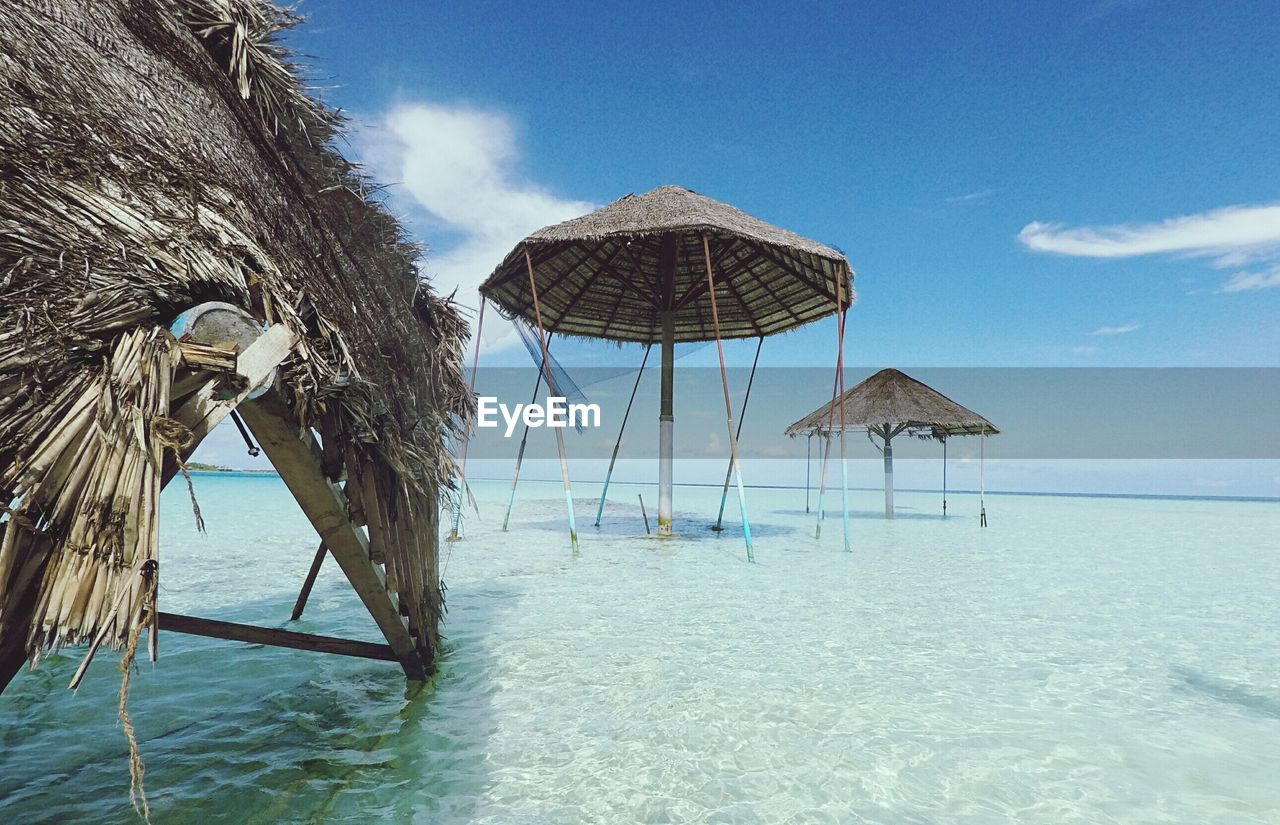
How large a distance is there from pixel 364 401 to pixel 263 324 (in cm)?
45

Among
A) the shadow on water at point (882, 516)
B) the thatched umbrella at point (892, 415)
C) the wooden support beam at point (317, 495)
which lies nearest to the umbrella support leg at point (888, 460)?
the thatched umbrella at point (892, 415)

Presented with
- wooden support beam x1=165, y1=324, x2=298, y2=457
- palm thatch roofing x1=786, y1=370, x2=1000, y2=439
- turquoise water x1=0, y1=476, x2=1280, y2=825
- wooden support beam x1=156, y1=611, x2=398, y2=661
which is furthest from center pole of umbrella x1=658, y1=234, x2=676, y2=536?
wooden support beam x1=165, y1=324, x2=298, y2=457

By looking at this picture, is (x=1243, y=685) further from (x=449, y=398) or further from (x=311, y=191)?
(x=311, y=191)

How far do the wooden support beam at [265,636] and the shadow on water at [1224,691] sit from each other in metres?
5.24

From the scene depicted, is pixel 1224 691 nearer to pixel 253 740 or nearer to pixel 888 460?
pixel 253 740

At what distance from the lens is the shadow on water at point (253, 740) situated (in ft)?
7.91

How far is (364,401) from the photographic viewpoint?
230cm

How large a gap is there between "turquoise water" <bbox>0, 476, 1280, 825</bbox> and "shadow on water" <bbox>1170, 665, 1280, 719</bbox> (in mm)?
27

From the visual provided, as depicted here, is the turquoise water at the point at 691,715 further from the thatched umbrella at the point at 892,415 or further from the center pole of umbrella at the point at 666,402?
the thatched umbrella at the point at 892,415

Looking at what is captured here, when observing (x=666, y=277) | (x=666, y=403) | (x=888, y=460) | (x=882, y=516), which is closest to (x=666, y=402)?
(x=666, y=403)

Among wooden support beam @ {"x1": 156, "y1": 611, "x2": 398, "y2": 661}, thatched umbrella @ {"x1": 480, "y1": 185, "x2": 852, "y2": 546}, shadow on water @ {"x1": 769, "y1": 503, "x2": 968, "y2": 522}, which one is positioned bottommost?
shadow on water @ {"x1": 769, "y1": 503, "x2": 968, "y2": 522}

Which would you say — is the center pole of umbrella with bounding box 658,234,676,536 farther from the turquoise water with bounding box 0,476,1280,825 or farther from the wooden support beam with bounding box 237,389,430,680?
the wooden support beam with bounding box 237,389,430,680

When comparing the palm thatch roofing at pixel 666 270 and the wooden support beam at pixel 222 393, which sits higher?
the palm thatch roofing at pixel 666 270

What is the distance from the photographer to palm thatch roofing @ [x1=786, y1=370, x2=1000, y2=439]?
16219 mm
